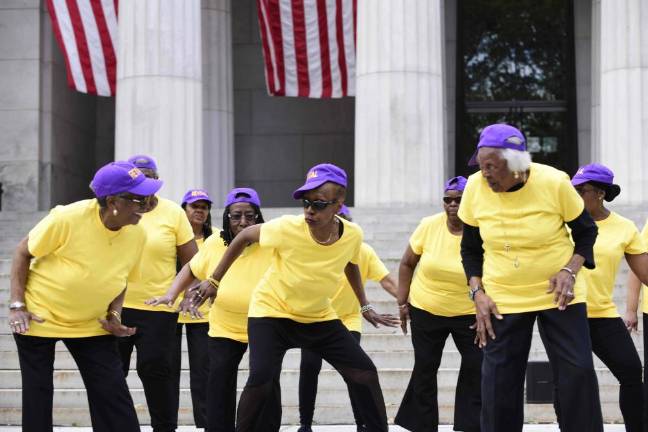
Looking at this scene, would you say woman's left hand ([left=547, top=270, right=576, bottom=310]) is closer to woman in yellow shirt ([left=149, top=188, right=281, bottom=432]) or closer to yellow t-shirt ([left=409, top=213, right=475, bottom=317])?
yellow t-shirt ([left=409, top=213, right=475, bottom=317])

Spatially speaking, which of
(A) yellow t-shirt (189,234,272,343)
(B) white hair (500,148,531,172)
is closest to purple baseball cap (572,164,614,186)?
(B) white hair (500,148,531,172)

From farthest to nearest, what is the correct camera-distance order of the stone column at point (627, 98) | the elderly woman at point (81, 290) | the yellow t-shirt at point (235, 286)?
the stone column at point (627, 98) → the yellow t-shirt at point (235, 286) → the elderly woman at point (81, 290)

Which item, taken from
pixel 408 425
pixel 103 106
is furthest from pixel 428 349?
pixel 103 106

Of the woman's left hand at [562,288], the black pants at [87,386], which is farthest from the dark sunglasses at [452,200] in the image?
the black pants at [87,386]

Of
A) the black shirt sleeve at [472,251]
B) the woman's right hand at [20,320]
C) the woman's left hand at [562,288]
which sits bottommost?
the woman's right hand at [20,320]

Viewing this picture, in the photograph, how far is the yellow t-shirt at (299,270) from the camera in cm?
695

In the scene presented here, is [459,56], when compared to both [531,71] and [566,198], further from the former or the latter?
[566,198]

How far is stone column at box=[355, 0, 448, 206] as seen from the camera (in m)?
17.0

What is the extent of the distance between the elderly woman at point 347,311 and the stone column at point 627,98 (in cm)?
955

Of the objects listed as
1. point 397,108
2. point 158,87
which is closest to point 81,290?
point 397,108

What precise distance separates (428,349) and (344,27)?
1050 centimetres

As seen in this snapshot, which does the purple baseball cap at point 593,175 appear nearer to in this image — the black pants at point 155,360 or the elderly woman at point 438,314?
the elderly woman at point 438,314

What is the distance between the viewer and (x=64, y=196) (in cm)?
2288

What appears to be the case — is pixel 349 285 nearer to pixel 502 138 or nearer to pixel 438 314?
pixel 438 314
